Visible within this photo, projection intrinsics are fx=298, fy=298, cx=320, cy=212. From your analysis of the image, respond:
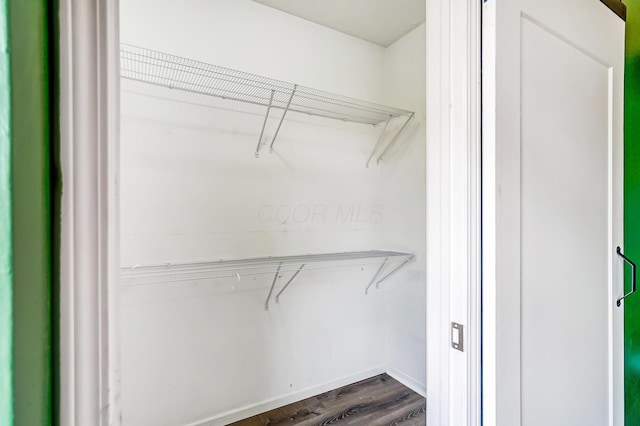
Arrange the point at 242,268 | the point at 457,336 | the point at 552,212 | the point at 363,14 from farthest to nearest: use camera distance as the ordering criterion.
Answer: the point at 363,14 < the point at 242,268 < the point at 552,212 < the point at 457,336

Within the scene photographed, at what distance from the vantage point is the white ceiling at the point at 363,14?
6.13 feet

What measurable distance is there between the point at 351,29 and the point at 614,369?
7.68 feet

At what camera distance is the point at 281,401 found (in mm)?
1922

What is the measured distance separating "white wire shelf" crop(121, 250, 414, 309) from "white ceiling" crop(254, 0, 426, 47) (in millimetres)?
1597

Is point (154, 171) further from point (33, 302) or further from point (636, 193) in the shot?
point (636, 193)

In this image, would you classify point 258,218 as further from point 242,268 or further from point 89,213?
point 89,213

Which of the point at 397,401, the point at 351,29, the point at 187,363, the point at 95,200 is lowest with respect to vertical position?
the point at 397,401

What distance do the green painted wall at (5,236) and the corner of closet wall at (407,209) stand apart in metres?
2.00

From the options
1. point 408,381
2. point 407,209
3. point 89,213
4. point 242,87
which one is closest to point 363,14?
point 242,87

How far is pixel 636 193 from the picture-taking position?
1313mm

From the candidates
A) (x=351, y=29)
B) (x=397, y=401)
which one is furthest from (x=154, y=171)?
(x=397, y=401)

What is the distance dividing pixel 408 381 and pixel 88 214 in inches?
91.5

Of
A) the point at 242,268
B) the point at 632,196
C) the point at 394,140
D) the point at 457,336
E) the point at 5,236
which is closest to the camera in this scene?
the point at 5,236

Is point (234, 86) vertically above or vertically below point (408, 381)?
above
